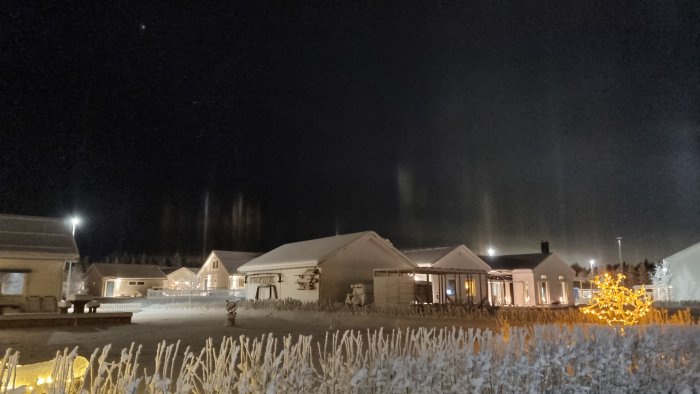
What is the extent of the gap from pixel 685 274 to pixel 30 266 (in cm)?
4985

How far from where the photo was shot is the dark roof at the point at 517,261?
132ft

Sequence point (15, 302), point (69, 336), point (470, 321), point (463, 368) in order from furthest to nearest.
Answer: point (15, 302) → point (470, 321) → point (69, 336) → point (463, 368)

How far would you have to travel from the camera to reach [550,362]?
6621 mm

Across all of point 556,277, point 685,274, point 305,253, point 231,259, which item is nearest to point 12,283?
point 305,253

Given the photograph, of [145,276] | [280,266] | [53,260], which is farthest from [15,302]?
[145,276]

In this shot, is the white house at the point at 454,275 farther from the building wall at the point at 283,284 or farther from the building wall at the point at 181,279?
the building wall at the point at 181,279

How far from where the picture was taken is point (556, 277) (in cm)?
4144

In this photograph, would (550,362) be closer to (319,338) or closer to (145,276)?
(319,338)

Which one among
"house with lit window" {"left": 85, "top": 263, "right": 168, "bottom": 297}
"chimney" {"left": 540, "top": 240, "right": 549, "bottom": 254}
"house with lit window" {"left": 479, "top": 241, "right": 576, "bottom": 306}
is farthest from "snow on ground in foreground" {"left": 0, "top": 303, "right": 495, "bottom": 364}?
"house with lit window" {"left": 85, "top": 263, "right": 168, "bottom": 297}

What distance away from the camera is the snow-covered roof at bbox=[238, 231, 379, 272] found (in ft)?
101

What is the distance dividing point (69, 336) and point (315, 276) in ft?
52.1

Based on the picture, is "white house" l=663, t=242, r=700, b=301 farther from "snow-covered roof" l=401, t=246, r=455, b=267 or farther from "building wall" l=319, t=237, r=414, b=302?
"building wall" l=319, t=237, r=414, b=302

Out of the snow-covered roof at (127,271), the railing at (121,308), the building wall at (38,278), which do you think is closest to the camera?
the building wall at (38,278)

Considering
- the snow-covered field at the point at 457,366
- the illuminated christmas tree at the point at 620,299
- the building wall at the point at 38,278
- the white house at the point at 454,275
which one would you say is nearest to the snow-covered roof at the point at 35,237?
the building wall at the point at 38,278
